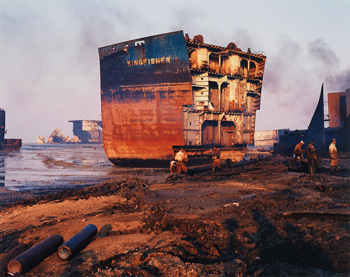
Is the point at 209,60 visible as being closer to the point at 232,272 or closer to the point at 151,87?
the point at 151,87

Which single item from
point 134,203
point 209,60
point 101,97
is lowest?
point 134,203

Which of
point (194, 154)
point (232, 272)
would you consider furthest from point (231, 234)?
point (194, 154)

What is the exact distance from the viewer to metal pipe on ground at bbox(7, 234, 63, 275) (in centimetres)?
383

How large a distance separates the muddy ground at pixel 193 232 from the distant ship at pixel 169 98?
10.9 meters

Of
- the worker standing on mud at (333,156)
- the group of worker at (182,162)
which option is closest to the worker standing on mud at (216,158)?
the group of worker at (182,162)

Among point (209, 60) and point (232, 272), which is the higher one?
point (209, 60)

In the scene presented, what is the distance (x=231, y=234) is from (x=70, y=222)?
155 inches

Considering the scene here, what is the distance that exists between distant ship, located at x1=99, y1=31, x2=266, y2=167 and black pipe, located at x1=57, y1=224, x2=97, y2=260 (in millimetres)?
14848

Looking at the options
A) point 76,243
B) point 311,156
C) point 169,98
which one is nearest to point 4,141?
point 169,98

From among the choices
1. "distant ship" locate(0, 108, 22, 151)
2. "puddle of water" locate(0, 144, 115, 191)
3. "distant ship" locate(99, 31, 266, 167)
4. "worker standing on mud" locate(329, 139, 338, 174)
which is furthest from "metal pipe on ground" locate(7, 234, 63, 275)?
"distant ship" locate(0, 108, 22, 151)

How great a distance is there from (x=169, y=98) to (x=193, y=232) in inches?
603

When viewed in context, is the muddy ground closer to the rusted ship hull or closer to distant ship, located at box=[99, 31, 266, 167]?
distant ship, located at box=[99, 31, 266, 167]

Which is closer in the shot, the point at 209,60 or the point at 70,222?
the point at 70,222

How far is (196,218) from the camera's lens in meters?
6.07
